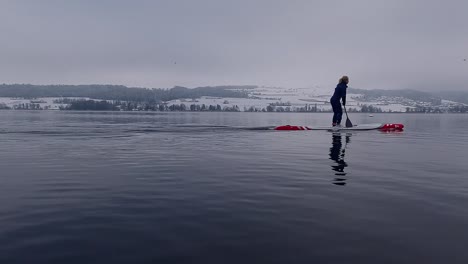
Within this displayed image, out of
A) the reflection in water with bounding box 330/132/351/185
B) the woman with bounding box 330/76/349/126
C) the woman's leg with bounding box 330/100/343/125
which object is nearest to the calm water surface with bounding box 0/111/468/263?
the reflection in water with bounding box 330/132/351/185

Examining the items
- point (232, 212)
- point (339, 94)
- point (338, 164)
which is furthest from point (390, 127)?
point (232, 212)

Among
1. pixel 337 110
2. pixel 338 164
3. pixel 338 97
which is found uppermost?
pixel 338 97

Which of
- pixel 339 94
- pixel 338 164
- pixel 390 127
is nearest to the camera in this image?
pixel 338 164

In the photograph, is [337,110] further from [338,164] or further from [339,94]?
[338,164]

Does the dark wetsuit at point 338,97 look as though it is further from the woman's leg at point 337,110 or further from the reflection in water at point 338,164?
the reflection in water at point 338,164

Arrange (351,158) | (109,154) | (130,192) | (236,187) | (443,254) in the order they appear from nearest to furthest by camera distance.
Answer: (443,254) < (130,192) < (236,187) < (351,158) < (109,154)

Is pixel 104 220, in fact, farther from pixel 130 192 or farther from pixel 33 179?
pixel 33 179

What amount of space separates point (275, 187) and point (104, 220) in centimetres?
426

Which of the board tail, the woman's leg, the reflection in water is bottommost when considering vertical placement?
the reflection in water

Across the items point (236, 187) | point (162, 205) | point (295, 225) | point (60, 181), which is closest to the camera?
point (295, 225)

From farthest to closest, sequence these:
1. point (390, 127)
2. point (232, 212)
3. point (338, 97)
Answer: point (390, 127), point (338, 97), point (232, 212)

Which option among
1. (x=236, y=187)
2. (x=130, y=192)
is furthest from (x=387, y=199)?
(x=130, y=192)

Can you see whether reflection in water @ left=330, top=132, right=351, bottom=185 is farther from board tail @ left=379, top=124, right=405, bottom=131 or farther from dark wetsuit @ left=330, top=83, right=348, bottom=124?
board tail @ left=379, top=124, right=405, bottom=131

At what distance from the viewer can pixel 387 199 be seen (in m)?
7.68
